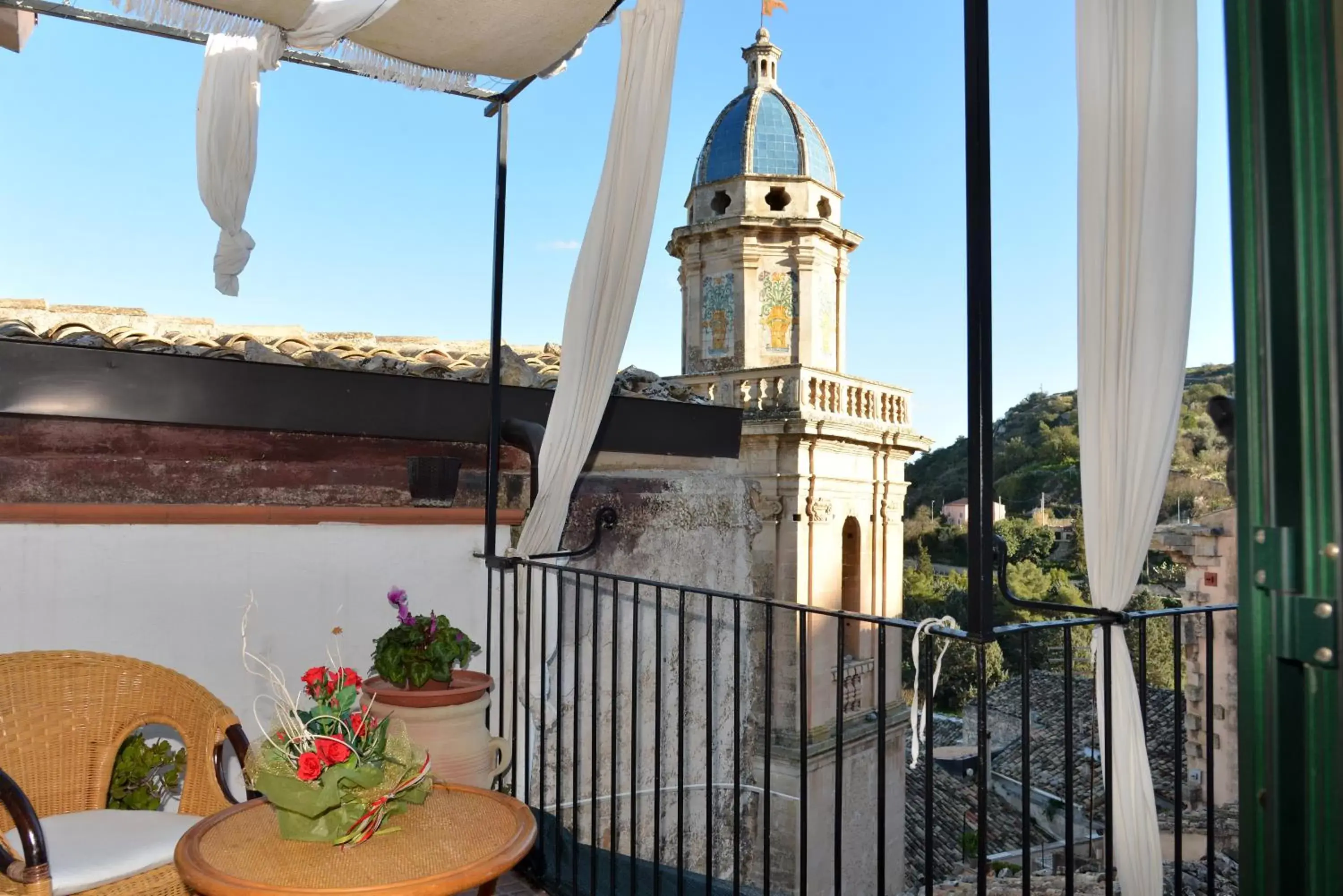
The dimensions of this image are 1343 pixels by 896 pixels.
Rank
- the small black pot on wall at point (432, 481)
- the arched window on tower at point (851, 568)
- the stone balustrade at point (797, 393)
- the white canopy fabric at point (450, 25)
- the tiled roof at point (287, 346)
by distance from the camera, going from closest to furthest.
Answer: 1. the white canopy fabric at point (450, 25)
2. the tiled roof at point (287, 346)
3. the small black pot on wall at point (432, 481)
4. the stone balustrade at point (797, 393)
5. the arched window on tower at point (851, 568)

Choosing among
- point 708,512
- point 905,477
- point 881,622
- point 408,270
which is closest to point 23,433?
point 881,622

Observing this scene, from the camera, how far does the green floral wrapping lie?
4.52 ft

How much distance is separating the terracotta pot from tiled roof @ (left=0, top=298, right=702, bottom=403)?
142cm

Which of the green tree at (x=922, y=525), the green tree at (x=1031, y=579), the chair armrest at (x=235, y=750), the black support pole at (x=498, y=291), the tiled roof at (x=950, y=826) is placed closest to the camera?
the chair armrest at (x=235, y=750)

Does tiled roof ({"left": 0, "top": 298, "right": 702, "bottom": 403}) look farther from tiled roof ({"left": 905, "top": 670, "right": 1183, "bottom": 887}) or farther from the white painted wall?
tiled roof ({"left": 905, "top": 670, "right": 1183, "bottom": 887})

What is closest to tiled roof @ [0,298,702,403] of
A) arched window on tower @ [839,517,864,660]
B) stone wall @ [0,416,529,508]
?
stone wall @ [0,416,529,508]

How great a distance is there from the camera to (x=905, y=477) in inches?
442

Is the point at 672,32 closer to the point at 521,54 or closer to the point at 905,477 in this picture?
the point at 521,54

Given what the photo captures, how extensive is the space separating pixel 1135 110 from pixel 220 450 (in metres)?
2.80

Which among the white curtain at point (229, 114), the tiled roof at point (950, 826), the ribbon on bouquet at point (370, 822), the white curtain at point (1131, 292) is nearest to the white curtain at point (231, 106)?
the white curtain at point (229, 114)

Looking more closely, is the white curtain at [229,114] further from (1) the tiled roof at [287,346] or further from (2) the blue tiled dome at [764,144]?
(2) the blue tiled dome at [764,144]

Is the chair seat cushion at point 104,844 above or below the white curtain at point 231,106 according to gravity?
below

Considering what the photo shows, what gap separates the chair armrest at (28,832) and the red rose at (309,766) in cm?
51

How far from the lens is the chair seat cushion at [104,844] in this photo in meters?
1.59
